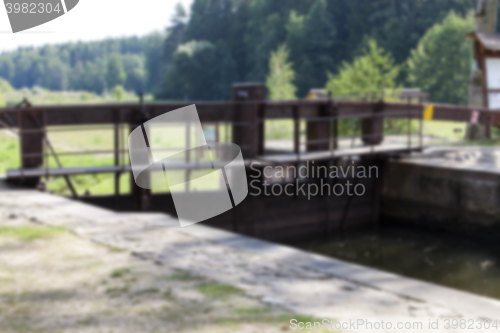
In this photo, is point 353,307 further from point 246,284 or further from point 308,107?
point 308,107

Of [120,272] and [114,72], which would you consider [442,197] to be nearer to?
[120,272]

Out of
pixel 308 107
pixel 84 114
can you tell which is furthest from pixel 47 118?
pixel 308 107

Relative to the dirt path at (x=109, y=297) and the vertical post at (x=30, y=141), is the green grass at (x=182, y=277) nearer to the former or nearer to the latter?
the dirt path at (x=109, y=297)

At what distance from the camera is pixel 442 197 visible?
34.5 ft

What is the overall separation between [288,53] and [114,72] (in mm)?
54843

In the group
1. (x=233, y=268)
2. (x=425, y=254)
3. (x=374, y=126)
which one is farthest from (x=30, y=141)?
(x=425, y=254)

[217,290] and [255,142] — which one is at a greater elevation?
[255,142]

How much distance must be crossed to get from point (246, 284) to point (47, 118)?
5427mm

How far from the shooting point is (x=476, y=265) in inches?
348

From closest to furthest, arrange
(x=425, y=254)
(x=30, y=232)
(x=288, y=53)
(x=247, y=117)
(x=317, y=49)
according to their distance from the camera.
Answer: (x=30, y=232) → (x=247, y=117) → (x=425, y=254) → (x=288, y=53) → (x=317, y=49)

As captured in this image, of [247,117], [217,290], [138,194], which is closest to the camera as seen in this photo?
[217,290]

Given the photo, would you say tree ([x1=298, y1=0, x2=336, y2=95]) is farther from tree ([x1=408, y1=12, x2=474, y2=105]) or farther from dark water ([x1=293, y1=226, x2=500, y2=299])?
dark water ([x1=293, y1=226, x2=500, y2=299])

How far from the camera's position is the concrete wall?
9.85 meters

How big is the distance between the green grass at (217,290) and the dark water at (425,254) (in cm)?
502
